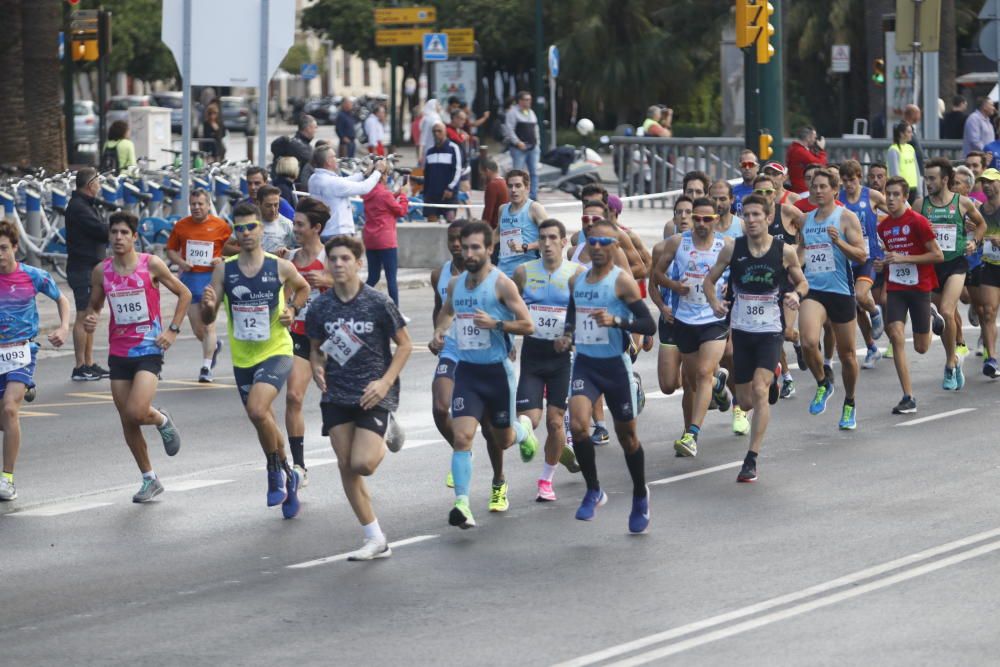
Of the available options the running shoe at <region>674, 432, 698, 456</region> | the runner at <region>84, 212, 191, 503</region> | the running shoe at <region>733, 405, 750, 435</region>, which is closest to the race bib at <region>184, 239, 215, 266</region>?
the runner at <region>84, 212, 191, 503</region>

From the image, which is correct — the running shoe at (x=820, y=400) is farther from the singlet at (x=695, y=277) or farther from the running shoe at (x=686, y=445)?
the running shoe at (x=686, y=445)

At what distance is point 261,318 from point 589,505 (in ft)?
7.29

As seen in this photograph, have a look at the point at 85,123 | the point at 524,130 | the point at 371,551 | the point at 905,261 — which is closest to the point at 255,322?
the point at 371,551

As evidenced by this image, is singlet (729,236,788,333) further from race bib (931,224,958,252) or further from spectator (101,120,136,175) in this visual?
spectator (101,120,136,175)

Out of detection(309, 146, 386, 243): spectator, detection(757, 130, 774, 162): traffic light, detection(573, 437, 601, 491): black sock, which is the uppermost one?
detection(757, 130, 774, 162): traffic light

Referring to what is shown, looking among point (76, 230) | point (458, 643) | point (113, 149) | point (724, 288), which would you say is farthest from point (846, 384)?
point (113, 149)

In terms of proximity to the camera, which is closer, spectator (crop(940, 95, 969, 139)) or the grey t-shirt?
the grey t-shirt

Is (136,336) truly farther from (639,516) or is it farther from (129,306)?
(639,516)

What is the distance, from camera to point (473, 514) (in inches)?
448

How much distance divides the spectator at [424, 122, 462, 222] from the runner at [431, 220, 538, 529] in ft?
53.8

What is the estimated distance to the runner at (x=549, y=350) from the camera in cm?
1145

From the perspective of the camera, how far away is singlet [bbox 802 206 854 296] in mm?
14570

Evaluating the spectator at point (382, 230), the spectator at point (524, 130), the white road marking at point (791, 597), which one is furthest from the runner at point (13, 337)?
the spectator at point (524, 130)

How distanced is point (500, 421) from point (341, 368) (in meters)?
1.23
